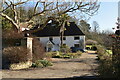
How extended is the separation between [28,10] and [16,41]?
665 cm

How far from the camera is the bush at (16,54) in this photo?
14.9 metres

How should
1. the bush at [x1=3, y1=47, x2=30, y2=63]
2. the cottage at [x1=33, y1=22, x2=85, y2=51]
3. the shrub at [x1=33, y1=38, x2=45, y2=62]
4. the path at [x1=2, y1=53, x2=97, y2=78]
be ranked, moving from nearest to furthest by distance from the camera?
the path at [x1=2, y1=53, x2=97, y2=78], the bush at [x1=3, y1=47, x2=30, y2=63], the shrub at [x1=33, y1=38, x2=45, y2=62], the cottage at [x1=33, y1=22, x2=85, y2=51]

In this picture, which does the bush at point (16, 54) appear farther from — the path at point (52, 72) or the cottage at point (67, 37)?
the cottage at point (67, 37)

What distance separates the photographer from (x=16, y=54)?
48.7ft

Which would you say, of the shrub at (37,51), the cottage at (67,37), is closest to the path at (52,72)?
the shrub at (37,51)

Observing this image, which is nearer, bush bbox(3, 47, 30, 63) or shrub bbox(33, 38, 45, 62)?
bush bbox(3, 47, 30, 63)

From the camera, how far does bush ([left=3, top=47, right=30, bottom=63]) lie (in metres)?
14.9

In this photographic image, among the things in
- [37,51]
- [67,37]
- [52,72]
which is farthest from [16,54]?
[67,37]

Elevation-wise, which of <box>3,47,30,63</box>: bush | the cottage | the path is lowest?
the path

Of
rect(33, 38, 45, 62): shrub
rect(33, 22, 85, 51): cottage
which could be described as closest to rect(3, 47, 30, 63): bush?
rect(33, 38, 45, 62): shrub

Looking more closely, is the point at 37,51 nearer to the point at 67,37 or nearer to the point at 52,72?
the point at 52,72

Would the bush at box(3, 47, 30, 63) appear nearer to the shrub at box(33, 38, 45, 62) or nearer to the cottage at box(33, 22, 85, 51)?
the shrub at box(33, 38, 45, 62)

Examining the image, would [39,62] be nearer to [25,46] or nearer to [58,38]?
[25,46]

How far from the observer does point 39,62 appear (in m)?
16.4
